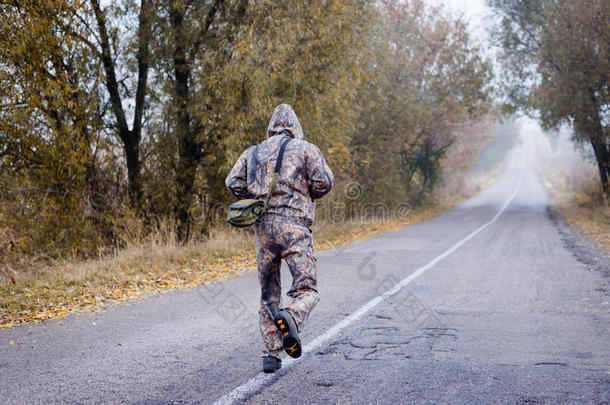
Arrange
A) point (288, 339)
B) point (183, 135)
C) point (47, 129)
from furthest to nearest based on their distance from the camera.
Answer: point (183, 135)
point (47, 129)
point (288, 339)

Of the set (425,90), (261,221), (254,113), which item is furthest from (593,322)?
(425,90)

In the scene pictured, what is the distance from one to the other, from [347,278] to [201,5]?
25.3 feet

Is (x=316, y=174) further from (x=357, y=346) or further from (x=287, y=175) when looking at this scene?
(x=357, y=346)

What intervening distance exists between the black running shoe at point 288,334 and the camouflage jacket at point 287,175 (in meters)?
0.77

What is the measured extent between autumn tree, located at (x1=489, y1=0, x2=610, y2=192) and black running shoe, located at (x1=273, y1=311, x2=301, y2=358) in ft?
61.3

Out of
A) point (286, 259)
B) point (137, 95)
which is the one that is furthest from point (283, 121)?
point (137, 95)

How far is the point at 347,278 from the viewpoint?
868 centimetres

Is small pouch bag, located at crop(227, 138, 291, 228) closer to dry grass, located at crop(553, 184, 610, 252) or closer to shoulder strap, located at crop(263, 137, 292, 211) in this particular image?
shoulder strap, located at crop(263, 137, 292, 211)

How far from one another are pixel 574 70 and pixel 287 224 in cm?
1929

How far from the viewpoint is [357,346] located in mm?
4812

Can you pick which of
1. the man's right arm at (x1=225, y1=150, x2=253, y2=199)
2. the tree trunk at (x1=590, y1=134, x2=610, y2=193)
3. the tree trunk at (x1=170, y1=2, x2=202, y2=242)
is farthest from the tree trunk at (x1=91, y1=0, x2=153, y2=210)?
the tree trunk at (x1=590, y1=134, x2=610, y2=193)

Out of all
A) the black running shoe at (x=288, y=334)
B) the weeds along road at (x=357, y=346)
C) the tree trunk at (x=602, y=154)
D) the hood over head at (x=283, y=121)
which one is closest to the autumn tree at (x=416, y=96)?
the tree trunk at (x=602, y=154)

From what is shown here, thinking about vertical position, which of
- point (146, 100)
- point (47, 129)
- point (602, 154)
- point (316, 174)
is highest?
point (146, 100)

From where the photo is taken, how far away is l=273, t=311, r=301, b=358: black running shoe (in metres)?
3.73
